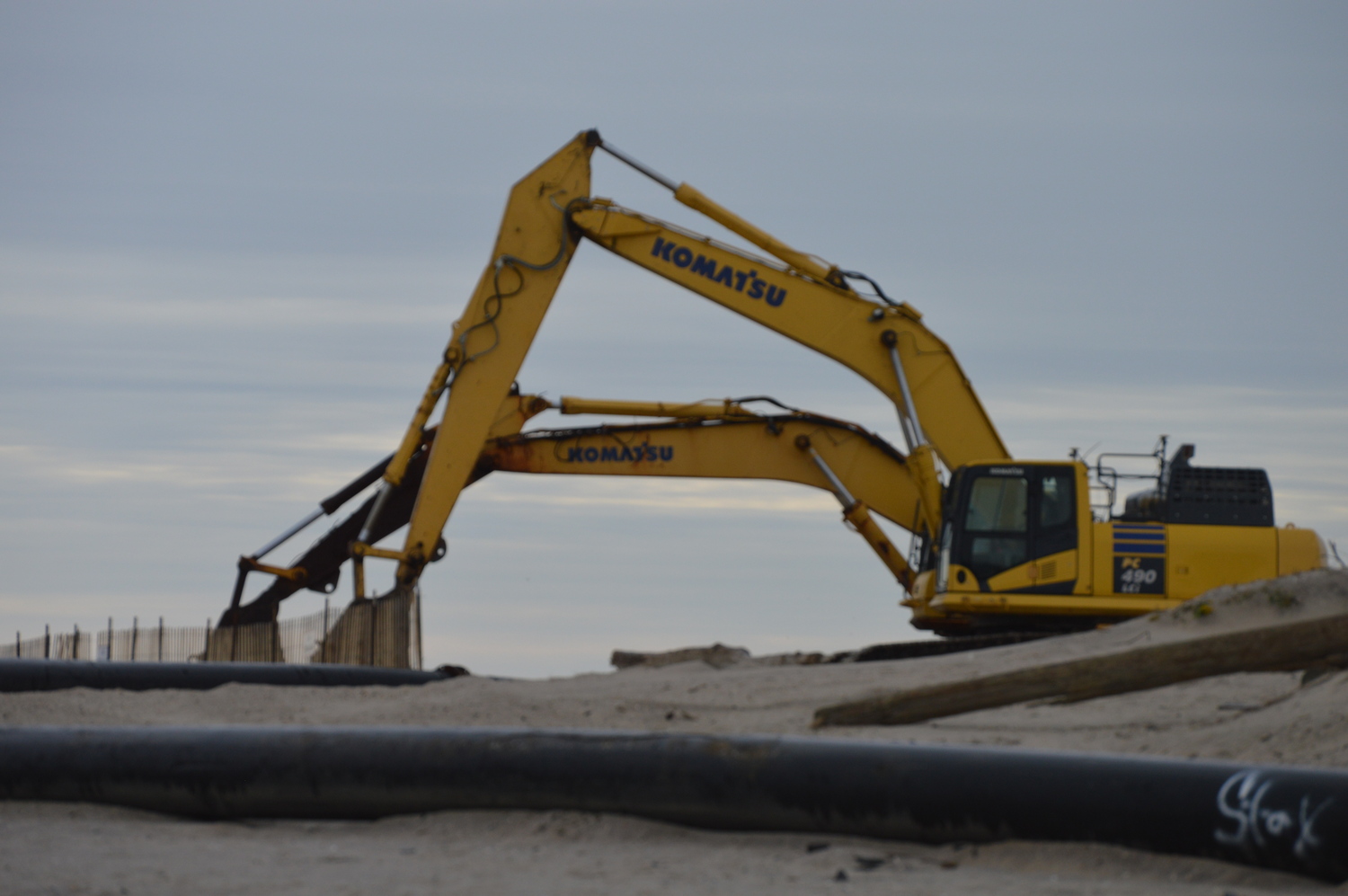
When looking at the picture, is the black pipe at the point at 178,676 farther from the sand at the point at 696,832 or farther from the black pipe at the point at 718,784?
the black pipe at the point at 718,784

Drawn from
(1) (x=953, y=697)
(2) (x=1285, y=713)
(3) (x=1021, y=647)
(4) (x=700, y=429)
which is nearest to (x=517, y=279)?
(4) (x=700, y=429)

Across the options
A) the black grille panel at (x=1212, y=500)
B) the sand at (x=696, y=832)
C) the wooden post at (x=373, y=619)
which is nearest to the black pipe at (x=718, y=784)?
the sand at (x=696, y=832)

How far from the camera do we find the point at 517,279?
17.2 meters

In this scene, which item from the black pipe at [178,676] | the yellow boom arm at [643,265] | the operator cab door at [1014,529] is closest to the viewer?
the black pipe at [178,676]

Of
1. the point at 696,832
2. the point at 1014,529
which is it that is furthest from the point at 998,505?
the point at 696,832

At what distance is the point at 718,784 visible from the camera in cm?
625

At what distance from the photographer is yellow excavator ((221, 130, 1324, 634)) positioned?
14.2 metres

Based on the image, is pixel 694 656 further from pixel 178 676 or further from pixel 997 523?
pixel 178 676

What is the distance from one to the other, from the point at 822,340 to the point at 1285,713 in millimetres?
9383

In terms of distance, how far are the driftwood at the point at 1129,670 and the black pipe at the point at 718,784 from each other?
87.1 inches

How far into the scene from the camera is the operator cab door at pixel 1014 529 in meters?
14.2

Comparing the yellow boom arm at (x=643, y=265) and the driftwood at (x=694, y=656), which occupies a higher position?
the yellow boom arm at (x=643, y=265)

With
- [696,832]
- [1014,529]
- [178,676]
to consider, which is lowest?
[696,832]

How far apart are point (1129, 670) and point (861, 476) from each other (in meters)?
9.58
